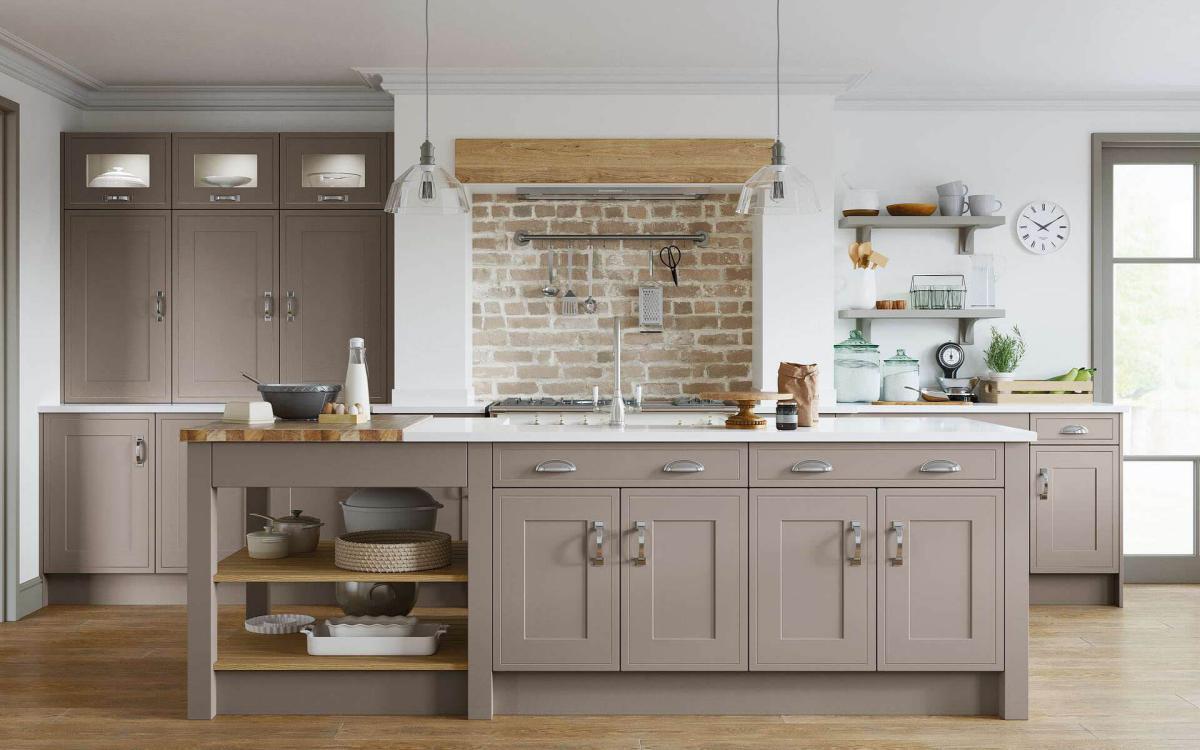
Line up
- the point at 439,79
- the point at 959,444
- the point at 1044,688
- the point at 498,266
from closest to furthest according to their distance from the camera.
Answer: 1. the point at 959,444
2. the point at 1044,688
3. the point at 439,79
4. the point at 498,266

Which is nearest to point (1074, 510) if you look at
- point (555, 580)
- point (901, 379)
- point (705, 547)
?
point (901, 379)

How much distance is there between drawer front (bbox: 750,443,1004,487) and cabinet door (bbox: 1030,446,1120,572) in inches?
73.2

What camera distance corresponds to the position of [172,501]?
16.1ft

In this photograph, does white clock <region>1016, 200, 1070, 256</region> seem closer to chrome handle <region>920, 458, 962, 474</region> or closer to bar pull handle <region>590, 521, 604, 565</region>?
chrome handle <region>920, 458, 962, 474</region>

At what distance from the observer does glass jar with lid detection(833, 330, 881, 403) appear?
520 cm

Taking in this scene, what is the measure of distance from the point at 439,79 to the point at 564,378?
5.35ft

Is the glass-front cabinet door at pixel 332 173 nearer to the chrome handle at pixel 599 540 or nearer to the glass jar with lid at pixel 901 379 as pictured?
the chrome handle at pixel 599 540

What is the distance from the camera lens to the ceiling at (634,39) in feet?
13.5

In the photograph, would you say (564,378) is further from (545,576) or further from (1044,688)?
(1044,688)

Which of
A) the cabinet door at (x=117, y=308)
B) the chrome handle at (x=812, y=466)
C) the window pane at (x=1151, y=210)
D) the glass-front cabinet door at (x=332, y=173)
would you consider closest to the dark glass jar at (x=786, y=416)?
the chrome handle at (x=812, y=466)

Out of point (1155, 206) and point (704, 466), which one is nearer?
point (704, 466)

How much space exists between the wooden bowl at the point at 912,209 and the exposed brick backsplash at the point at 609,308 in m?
0.77

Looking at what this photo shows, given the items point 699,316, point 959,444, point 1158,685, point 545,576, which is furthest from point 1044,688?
point 699,316

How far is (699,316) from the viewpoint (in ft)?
17.8
